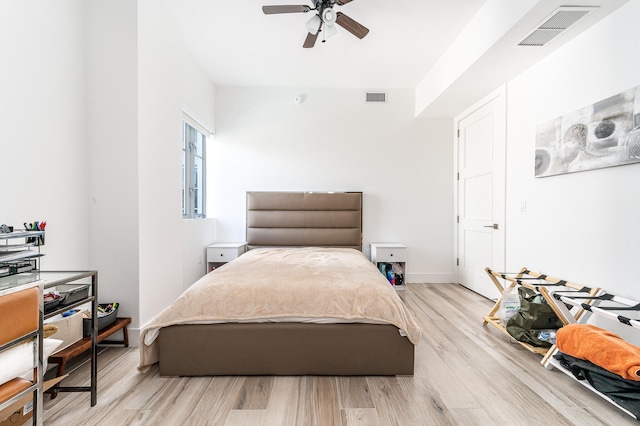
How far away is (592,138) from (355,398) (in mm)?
2521

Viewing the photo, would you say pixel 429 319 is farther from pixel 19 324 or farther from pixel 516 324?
pixel 19 324

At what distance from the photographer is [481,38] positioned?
273 centimetres

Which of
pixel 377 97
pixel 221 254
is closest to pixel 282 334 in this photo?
pixel 221 254

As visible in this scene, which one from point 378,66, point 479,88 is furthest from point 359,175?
point 479,88

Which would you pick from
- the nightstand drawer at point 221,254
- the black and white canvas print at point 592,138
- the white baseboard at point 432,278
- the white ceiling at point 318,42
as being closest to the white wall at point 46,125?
the white ceiling at point 318,42

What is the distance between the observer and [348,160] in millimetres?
4617

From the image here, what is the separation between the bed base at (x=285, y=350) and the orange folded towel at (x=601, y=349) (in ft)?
3.12

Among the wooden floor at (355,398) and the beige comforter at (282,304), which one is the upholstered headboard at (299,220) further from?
the wooden floor at (355,398)

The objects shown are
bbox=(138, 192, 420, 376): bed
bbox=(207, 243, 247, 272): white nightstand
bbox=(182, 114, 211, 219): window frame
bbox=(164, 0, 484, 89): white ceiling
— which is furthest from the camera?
bbox=(207, 243, 247, 272): white nightstand

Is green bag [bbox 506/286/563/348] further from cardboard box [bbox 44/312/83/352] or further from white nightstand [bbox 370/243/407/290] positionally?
cardboard box [bbox 44/312/83/352]

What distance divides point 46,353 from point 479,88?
4306 millimetres

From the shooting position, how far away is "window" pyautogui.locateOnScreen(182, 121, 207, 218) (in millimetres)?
3881

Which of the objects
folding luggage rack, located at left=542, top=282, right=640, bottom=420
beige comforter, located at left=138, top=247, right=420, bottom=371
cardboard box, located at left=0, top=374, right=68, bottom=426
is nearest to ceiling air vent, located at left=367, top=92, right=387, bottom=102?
beige comforter, located at left=138, top=247, right=420, bottom=371

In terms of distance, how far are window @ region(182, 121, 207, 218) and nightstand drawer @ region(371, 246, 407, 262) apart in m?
2.53
